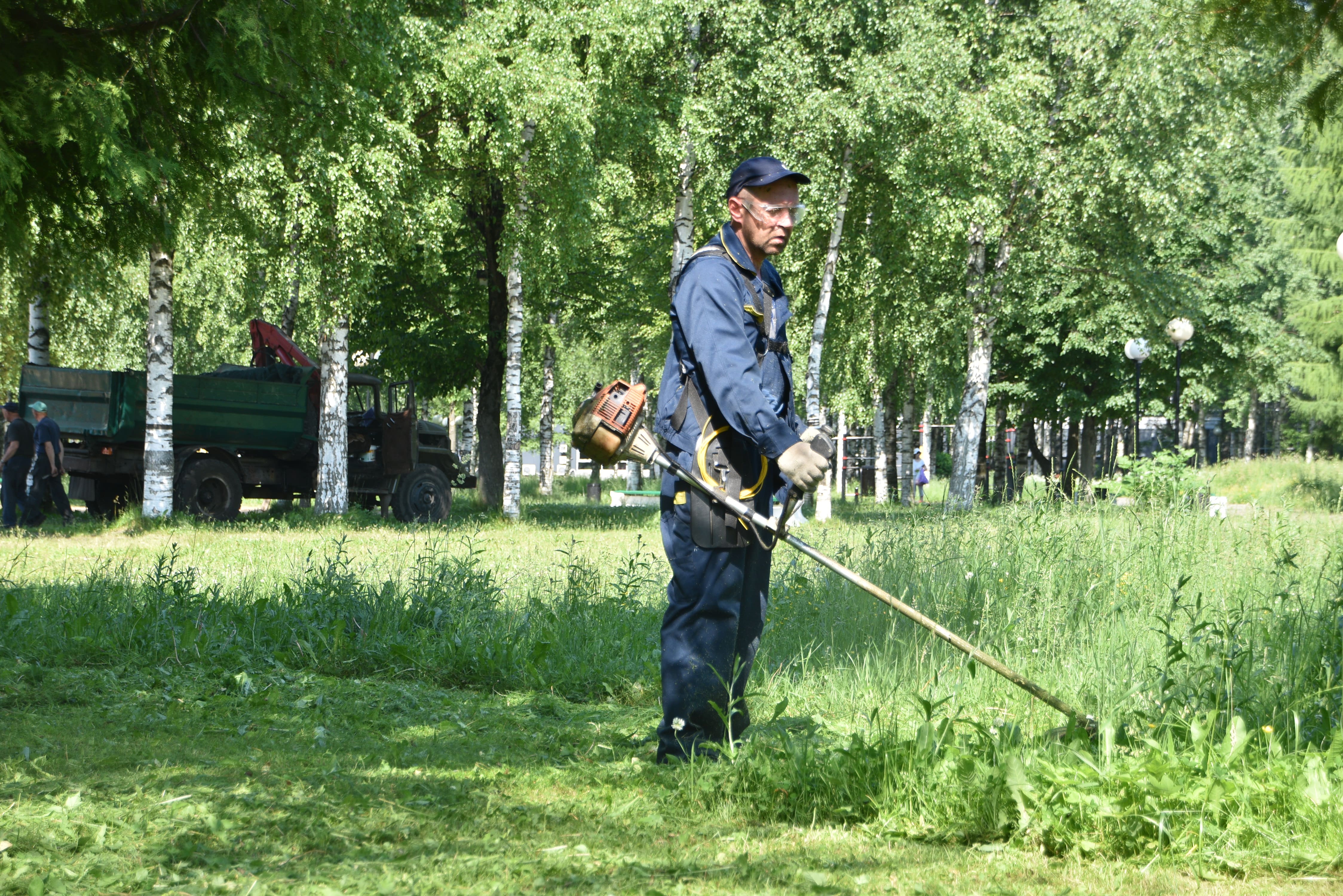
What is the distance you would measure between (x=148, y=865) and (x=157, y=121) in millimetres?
3567

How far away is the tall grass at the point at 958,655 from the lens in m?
3.43

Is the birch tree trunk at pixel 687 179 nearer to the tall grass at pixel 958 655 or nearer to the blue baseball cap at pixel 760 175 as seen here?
the tall grass at pixel 958 655

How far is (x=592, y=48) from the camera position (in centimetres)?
1748

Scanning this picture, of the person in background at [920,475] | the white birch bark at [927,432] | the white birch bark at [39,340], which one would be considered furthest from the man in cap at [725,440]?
the person in background at [920,475]

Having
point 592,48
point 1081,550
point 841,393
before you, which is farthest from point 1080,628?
point 841,393

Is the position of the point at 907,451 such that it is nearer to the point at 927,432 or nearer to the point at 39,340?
the point at 927,432

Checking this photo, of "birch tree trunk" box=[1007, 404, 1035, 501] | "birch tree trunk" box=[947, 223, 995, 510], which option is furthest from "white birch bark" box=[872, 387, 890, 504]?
"birch tree trunk" box=[947, 223, 995, 510]

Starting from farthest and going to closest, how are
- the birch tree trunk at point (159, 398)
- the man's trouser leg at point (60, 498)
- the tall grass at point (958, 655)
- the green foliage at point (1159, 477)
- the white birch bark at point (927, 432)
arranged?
the white birch bark at point (927, 432), the man's trouser leg at point (60, 498), the birch tree trunk at point (159, 398), the green foliage at point (1159, 477), the tall grass at point (958, 655)

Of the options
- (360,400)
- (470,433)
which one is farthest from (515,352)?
(470,433)

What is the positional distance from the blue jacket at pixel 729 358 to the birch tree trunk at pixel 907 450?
78.6 feet

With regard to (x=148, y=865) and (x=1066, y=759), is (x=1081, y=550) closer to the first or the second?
(x=1066, y=759)

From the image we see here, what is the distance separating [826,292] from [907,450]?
42.9ft

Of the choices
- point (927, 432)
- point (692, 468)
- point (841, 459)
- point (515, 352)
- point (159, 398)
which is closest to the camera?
point (692, 468)

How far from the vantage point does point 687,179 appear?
775 inches
